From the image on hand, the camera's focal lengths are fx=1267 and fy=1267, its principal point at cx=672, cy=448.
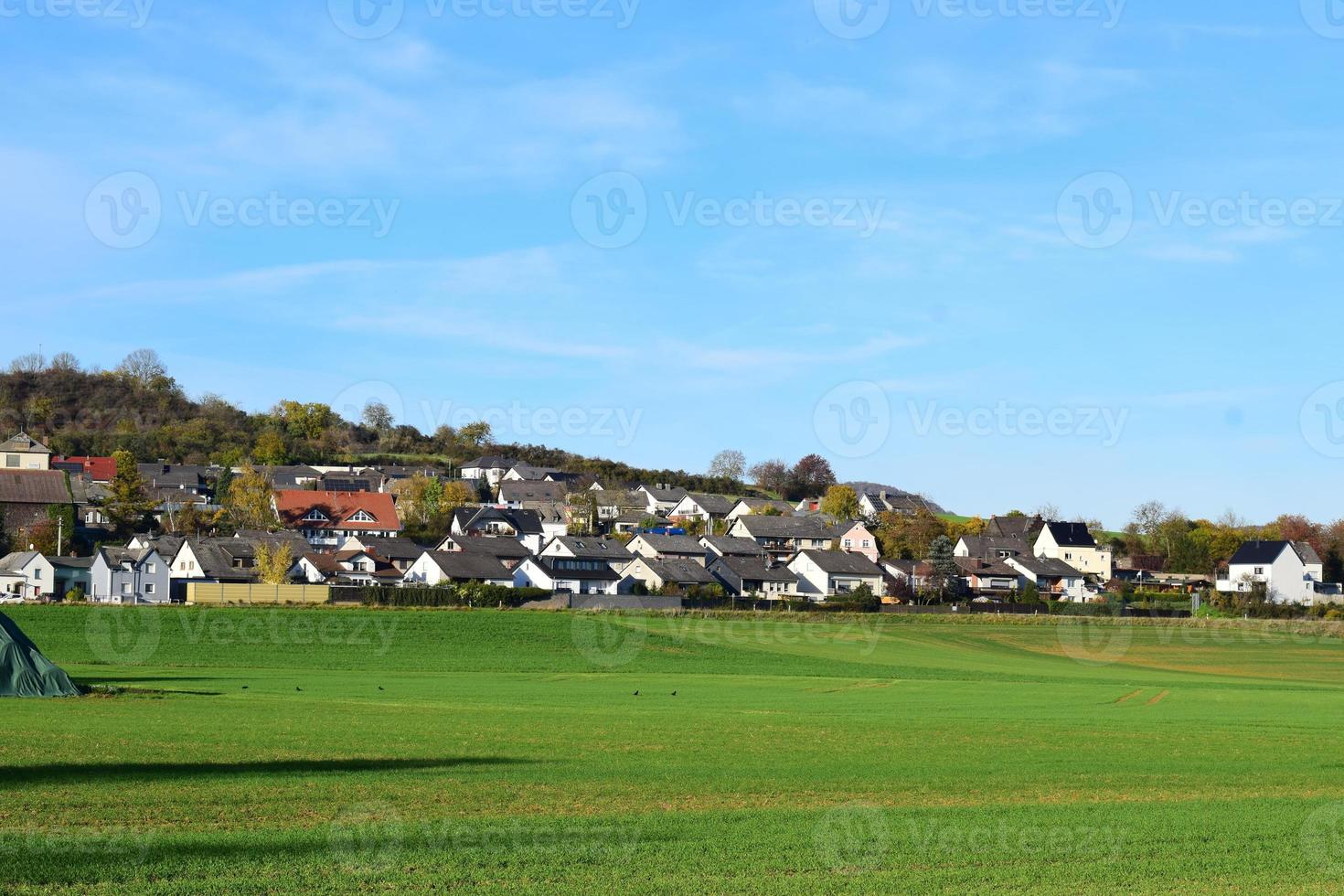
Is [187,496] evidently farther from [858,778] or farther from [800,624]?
[858,778]

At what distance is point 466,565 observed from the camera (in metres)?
111

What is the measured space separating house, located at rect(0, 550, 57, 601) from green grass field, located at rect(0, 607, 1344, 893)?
51.8 metres

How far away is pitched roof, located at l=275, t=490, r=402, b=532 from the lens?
5748 inches

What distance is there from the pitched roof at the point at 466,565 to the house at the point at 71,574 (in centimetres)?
2728

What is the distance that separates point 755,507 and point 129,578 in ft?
311

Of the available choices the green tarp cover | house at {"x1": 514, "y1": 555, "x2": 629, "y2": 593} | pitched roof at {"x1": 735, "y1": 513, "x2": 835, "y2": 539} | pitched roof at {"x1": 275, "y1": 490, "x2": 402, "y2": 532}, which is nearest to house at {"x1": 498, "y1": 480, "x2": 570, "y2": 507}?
pitched roof at {"x1": 275, "y1": 490, "x2": 402, "y2": 532}

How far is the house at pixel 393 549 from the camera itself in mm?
122750

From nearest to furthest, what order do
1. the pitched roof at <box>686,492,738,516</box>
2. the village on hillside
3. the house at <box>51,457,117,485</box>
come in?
the village on hillside → the house at <box>51,457,117,485</box> → the pitched roof at <box>686,492,738,516</box>

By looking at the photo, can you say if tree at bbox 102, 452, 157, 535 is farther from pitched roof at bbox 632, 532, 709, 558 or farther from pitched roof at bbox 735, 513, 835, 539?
pitched roof at bbox 735, 513, 835, 539

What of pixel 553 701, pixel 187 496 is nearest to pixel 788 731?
pixel 553 701

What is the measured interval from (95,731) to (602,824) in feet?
46.0

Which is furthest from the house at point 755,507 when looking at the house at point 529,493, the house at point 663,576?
the house at point 663,576

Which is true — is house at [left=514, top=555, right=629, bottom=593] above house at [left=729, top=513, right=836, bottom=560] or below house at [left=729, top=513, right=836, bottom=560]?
below

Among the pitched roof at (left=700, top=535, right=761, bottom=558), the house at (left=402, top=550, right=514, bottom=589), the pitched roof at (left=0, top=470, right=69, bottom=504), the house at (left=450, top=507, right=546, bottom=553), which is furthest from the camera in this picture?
the house at (left=450, top=507, right=546, bottom=553)
